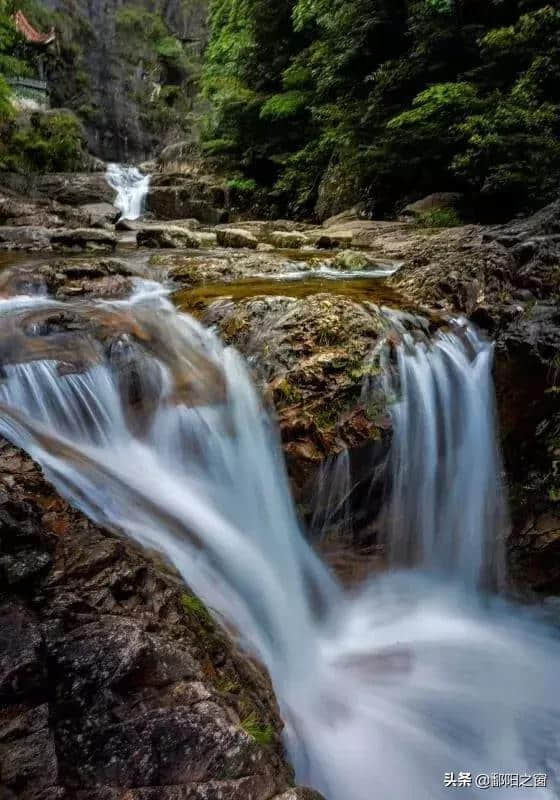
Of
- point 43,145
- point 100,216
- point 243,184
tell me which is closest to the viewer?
point 100,216

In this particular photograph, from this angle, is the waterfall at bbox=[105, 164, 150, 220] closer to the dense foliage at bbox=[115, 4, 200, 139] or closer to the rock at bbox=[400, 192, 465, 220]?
the rock at bbox=[400, 192, 465, 220]

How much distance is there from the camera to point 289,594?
3320mm

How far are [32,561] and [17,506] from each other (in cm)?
34

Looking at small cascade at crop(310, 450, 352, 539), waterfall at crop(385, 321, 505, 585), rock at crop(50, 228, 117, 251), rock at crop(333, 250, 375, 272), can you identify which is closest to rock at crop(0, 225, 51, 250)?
rock at crop(50, 228, 117, 251)

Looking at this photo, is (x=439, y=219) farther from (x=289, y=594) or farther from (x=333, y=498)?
(x=289, y=594)

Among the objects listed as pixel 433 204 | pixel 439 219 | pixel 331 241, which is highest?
pixel 433 204

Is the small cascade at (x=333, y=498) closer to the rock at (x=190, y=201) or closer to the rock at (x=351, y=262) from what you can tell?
the rock at (x=351, y=262)

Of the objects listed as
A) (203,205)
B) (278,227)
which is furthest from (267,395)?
(203,205)

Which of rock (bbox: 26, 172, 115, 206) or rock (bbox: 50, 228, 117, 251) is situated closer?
rock (bbox: 50, 228, 117, 251)

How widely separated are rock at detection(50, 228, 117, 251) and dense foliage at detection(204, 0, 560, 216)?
5.88 metres

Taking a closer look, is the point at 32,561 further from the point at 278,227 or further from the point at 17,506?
the point at 278,227

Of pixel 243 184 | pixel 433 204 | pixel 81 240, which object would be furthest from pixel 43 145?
pixel 433 204

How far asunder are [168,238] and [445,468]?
7245mm

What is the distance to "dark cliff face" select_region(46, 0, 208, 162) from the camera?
25.0 meters
